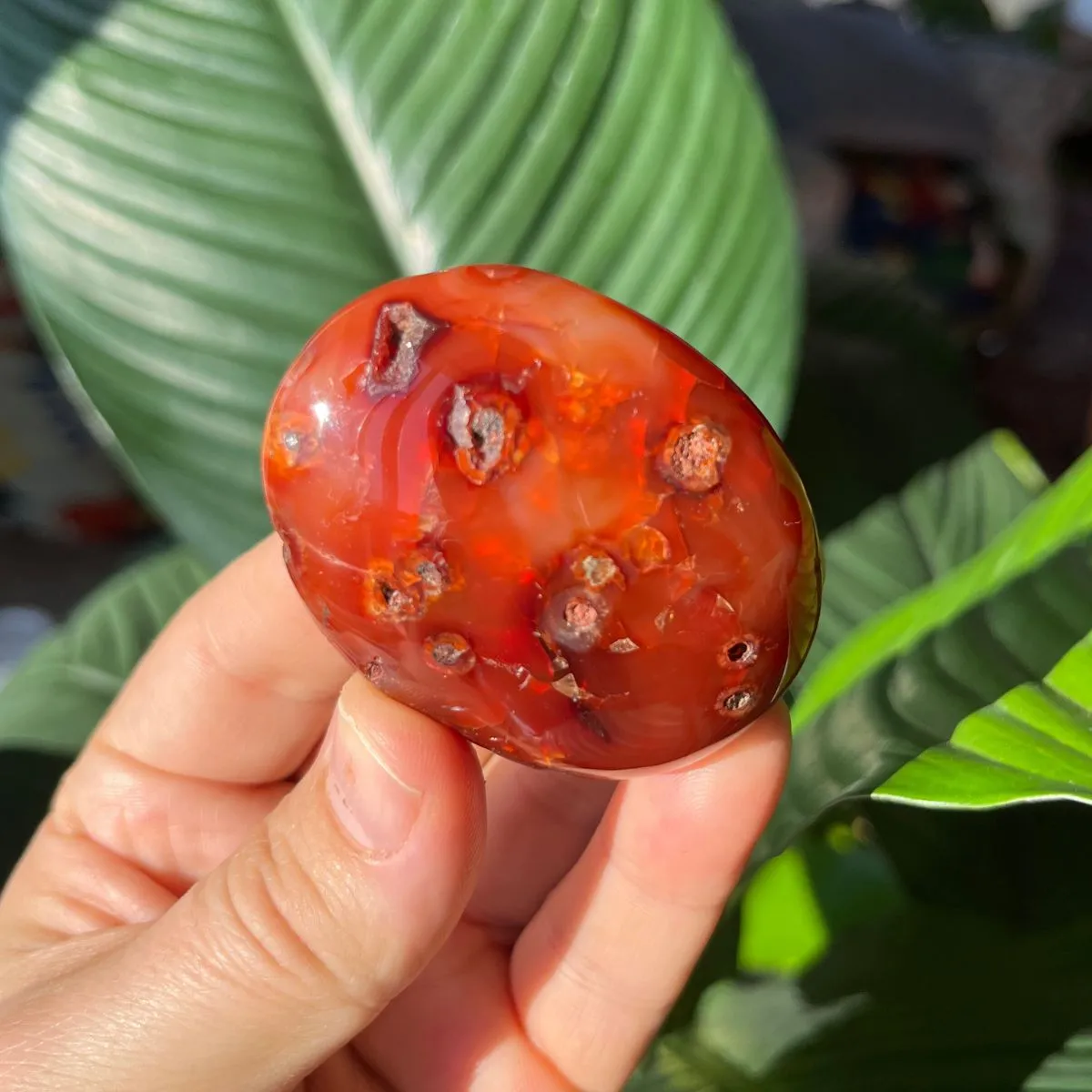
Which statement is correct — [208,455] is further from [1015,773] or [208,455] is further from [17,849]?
[1015,773]

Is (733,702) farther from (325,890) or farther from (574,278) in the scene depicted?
(574,278)

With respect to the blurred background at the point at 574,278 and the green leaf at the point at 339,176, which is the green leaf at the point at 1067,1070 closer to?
the blurred background at the point at 574,278

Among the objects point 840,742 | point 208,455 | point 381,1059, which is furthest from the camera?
point 208,455

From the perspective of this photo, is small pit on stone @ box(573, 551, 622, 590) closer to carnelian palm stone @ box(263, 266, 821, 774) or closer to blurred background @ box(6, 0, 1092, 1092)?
carnelian palm stone @ box(263, 266, 821, 774)

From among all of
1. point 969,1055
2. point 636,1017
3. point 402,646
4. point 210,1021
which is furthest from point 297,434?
point 969,1055

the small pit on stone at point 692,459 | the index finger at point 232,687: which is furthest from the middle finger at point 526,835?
the small pit on stone at point 692,459

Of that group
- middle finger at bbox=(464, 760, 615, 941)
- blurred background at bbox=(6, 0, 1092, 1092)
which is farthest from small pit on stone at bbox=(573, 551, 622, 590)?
middle finger at bbox=(464, 760, 615, 941)

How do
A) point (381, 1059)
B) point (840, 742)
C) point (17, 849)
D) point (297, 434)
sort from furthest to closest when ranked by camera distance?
point (17, 849), point (381, 1059), point (840, 742), point (297, 434)
